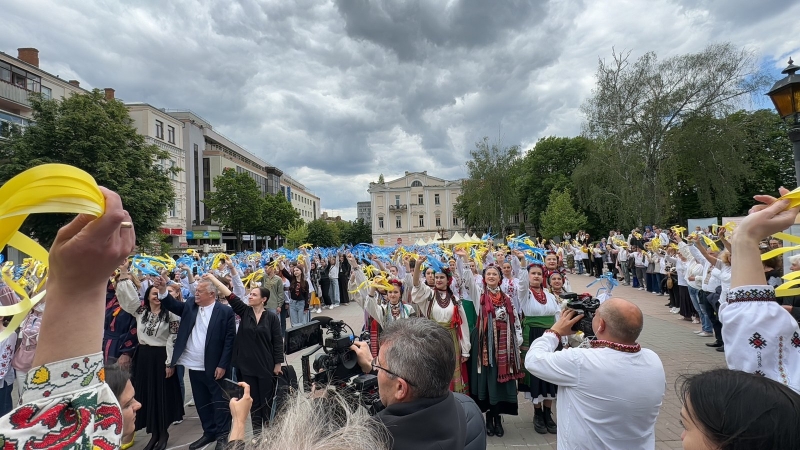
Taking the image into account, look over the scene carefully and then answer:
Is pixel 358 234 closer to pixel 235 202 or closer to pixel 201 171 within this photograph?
pixel 201 171

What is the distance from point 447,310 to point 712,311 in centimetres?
704

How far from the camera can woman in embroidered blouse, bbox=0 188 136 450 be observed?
34.3 inches

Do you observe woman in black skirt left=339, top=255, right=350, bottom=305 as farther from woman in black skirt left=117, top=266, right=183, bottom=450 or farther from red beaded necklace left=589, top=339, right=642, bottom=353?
red beaded necklace left=589, top=339, right=642, bottom=353

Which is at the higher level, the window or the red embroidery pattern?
the window

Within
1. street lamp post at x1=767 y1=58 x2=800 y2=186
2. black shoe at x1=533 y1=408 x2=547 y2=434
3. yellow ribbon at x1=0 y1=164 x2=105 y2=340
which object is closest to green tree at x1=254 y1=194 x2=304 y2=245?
black shoe at x1=533 y1=408 x2=547 y2=434

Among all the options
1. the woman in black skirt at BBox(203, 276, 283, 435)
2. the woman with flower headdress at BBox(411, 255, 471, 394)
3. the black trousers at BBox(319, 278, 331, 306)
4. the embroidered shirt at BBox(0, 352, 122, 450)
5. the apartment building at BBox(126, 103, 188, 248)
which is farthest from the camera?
the apartment building at BBox(126, 103, 188, 248)

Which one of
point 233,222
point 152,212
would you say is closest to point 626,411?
point 152,212

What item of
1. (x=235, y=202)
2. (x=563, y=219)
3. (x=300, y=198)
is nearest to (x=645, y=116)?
(x=563, y=219)

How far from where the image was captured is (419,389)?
1.70 m

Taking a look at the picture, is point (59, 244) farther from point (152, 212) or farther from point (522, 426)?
point (152, 212)

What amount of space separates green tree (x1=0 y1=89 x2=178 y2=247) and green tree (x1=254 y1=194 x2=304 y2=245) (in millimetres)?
21403

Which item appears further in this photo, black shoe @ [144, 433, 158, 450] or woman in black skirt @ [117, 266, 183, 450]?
woman in black skirt @ [117, 266, 183, 450]

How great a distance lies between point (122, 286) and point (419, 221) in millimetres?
71247

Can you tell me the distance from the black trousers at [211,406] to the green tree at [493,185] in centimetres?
4173
